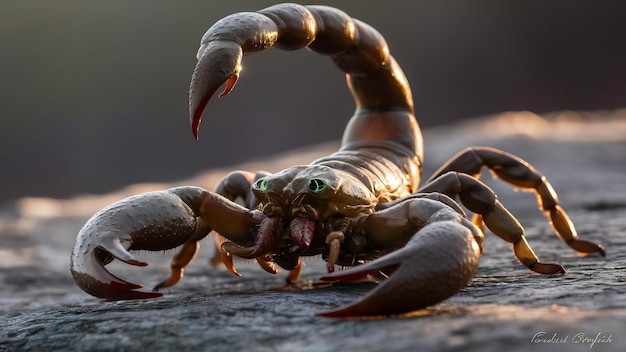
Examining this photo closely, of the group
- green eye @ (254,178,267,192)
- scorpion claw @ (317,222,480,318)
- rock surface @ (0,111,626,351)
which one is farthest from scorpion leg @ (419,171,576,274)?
scorpion claw @ (317,222,480,318)

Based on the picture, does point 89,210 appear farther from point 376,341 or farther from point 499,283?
point 376,341

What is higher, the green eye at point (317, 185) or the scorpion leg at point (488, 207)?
the green eye at point (317, 185)

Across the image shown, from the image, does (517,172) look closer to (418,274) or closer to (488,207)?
(488,207)

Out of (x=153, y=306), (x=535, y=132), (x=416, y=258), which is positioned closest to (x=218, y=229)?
(x=153, y=306)

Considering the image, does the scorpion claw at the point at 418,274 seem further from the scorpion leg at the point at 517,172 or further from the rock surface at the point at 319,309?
the scorpion leg at the point at 517,172

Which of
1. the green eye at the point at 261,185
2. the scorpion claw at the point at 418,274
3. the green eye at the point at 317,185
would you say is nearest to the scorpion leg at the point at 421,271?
the scorpion claw at the point at 418,274

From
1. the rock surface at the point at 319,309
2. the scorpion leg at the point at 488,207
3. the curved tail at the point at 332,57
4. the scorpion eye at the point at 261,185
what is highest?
the curved tail at the point at 332,57

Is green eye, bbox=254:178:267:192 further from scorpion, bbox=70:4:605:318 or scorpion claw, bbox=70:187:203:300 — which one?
scorpion claw, bbox=70:187:203:300

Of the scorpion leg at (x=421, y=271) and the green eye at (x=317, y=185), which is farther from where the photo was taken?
the green eye at (x=317, y=185)
